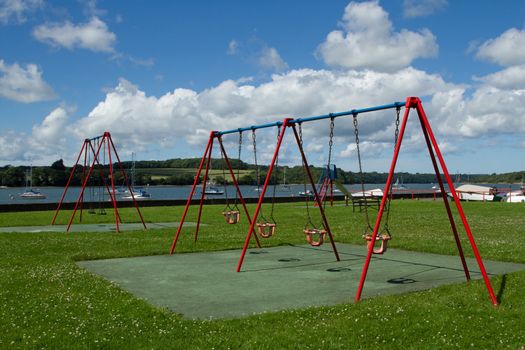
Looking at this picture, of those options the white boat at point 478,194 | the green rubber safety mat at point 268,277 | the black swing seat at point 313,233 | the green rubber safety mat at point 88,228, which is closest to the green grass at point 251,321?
the green rubber safety mat at point 268,277

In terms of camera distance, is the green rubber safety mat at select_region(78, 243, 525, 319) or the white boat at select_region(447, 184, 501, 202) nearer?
the green rubber safety mat at select_region(78, 243, 525, 319)

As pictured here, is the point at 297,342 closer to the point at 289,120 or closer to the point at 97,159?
the point at 289,120

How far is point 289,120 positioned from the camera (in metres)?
11.0

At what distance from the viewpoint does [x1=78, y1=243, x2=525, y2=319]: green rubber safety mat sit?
7973 millimetres

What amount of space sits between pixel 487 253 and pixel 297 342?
826cm

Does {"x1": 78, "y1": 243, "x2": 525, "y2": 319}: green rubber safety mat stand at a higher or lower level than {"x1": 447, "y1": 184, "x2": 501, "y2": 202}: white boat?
lower

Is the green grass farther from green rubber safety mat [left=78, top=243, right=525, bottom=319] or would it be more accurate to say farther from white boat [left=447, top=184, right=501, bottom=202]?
white boat [left=447, top=184, right=501, bottom=202]

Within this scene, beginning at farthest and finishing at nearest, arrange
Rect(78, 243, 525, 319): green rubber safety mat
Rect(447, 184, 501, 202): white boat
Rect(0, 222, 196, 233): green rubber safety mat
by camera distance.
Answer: Rect(447, 184, 501, 202): white boat, Rect(0, 222, 196, 233): green rubber safety mat, Rect(78, 243, 525, 319): green rubber safety mat

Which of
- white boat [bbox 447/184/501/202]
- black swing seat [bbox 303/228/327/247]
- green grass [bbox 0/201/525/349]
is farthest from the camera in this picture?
white boat [bbox 447/184/501/202]

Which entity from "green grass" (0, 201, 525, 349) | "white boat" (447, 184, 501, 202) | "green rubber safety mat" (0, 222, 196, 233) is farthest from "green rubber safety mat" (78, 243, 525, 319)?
"white boat" (447, 184, 501, 202)

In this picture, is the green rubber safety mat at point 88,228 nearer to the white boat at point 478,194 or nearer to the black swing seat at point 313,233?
the black swing seat at point 313,233

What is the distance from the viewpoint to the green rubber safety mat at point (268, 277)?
314 inches

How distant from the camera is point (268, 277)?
33.0 ft

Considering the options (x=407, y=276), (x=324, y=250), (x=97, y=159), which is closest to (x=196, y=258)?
(x=324, y=250)
